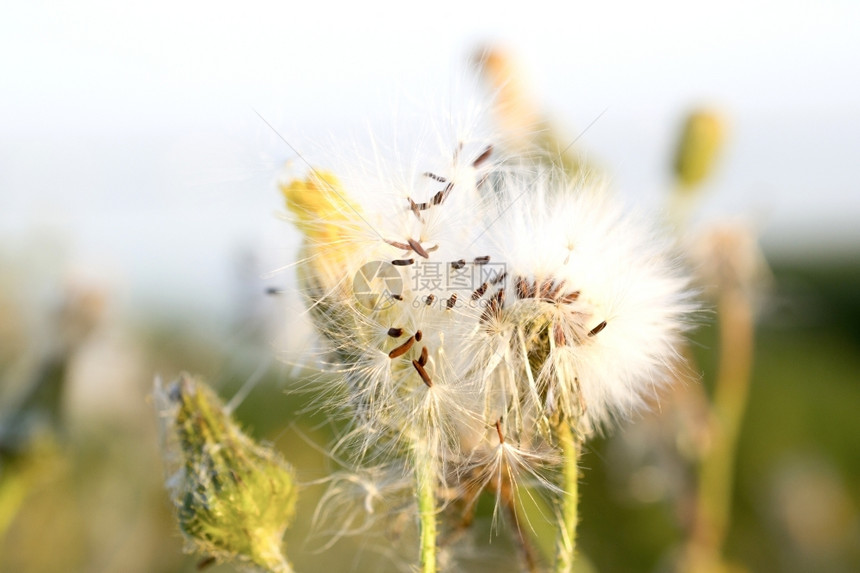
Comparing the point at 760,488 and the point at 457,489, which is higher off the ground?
the point at 457,489

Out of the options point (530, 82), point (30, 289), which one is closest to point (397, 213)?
point (530, 82)

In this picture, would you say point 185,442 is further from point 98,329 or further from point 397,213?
point 98,329

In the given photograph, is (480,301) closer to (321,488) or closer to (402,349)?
(402,349)

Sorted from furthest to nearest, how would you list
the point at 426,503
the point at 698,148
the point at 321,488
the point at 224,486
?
the point at 698,148, the point at 321,488, the point at 224,486, the point at 426,503

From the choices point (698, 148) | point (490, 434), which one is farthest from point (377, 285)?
point (698, 148)

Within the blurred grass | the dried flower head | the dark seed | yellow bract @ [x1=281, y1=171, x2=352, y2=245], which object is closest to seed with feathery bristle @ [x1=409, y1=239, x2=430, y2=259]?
the dried flower head
